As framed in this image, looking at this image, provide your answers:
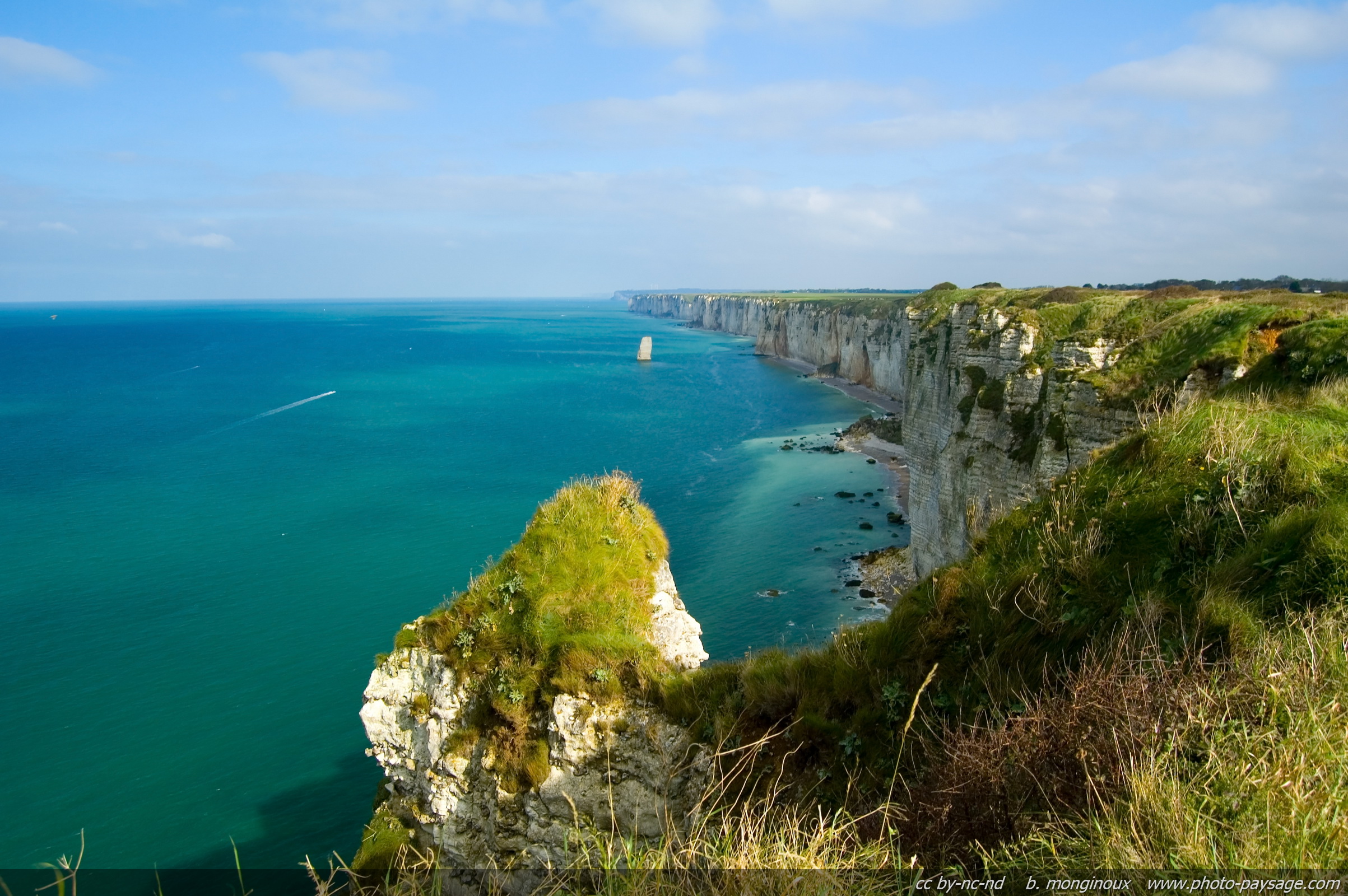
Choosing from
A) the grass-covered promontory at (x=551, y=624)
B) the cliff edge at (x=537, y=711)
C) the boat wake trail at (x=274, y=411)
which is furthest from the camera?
the boat wake trail at (x=274, y=411)

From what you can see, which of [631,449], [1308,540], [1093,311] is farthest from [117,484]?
[1308,540]

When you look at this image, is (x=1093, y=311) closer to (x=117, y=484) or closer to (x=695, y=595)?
(x=695, y=595)

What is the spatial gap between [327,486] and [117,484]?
45.1 feet

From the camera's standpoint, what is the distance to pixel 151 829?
18.8m

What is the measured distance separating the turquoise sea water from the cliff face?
6.16 m

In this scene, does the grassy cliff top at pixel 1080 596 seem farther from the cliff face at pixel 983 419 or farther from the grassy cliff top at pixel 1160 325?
the grassy cliff top at pixel 1160 325

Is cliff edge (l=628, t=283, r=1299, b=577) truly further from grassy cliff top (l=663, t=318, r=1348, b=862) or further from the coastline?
the coastline

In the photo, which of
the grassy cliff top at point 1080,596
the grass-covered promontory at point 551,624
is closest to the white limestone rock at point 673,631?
the grass-covered promontory at point 551,624

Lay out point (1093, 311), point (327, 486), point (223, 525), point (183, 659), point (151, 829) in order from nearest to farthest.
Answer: point (151, 829), point (1093, 311), point (183, 659), point (223, 525), point (327, 486)

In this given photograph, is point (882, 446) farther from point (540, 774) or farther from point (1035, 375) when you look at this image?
point (540, 774)

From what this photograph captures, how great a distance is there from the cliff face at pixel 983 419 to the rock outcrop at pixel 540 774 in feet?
20.5

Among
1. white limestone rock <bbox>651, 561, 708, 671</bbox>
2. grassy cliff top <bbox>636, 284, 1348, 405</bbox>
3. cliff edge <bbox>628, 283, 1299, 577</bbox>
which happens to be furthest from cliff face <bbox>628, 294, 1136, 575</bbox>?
white limestone rock <bbox>651, 561, 708, 671</bbox>

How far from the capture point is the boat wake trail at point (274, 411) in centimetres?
6400

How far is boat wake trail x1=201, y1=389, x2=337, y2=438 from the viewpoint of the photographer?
6400 cm
